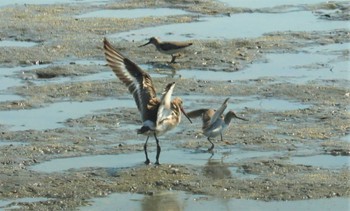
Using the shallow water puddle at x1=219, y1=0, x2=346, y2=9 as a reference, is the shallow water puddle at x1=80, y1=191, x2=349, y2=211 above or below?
above

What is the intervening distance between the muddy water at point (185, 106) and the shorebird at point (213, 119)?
0.17 m

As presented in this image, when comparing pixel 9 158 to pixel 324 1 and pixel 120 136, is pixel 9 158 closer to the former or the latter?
pixel 120 136

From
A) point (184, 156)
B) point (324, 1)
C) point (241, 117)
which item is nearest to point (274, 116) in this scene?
point (241, 117)

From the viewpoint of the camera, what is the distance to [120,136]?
11688mm

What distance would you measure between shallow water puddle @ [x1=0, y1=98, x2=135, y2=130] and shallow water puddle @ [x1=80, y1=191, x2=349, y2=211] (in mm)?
2762

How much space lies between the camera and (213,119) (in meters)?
11.5

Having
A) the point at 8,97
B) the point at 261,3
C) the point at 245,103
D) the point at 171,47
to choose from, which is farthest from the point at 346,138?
the point at 261,3

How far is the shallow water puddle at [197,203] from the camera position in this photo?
9.30 metres

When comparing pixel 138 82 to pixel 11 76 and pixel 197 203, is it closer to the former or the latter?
pixel 197 203

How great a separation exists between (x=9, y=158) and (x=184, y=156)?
6.17 feet

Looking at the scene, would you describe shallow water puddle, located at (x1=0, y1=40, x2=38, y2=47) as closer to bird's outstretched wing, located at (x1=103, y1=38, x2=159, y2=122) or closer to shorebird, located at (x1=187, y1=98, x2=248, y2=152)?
bird's outstretched wing, located at (x1=103, y1=38, x2=159, y2=122)

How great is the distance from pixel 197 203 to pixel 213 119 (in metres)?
2.22

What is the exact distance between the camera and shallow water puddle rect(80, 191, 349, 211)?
9305mm

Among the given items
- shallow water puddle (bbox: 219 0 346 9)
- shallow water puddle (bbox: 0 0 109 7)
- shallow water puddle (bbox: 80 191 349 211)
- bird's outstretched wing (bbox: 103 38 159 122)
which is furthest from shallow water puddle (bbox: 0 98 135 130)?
shallow water puddle (bbox: 0 0 109 7)
